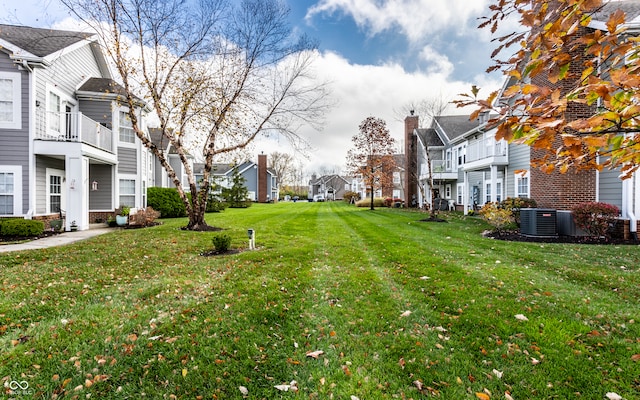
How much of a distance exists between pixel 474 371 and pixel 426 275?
3.24m

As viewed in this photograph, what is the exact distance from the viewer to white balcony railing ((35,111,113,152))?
1200 centimetres

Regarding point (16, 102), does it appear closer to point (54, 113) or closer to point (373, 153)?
point (54, 113)

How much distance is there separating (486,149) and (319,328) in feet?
59.2

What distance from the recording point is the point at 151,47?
38.5ft

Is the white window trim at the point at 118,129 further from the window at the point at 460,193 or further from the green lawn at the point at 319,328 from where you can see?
the window at the point at 460,193

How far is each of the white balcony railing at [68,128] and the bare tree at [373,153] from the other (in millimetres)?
20093

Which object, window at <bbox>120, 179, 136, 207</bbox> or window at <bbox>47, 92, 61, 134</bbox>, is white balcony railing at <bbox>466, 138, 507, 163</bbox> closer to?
window at <bbox>120, 179, 136, 207</bbox>

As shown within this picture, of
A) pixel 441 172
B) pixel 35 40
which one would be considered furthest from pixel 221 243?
pixel 441 172

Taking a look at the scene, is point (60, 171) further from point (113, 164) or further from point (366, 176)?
point (366, 176)

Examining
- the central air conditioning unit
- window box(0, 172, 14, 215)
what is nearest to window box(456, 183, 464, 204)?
the central air conditioning unit

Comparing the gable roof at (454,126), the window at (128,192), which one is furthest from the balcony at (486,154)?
the window at (128,192)

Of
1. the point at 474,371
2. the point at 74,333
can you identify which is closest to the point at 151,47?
the point at 74,333

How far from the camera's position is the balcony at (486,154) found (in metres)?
17.2

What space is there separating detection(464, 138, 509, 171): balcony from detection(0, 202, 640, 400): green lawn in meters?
Answer: 11.0
